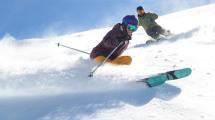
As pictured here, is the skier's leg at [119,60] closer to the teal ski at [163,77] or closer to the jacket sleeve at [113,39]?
the jacket sleeve at [113,39]

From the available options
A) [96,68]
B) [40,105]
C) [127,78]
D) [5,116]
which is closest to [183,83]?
[127,78]

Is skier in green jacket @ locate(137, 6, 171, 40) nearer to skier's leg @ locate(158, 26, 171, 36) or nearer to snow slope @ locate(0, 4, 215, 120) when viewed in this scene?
skier's leg @ locate(158, 26, 171, 36)

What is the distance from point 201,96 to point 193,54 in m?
3.91

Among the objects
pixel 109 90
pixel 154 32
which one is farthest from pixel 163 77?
pixel 154 32

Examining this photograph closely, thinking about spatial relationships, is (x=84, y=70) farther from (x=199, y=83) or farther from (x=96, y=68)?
(x=199, y=83)

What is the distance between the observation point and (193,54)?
12.1m

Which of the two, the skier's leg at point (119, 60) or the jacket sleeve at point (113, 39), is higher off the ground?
the jacket sleeve at point (113, 39)

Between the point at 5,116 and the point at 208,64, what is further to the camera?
the point at 208,64

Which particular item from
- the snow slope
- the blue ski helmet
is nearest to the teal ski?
the snow slope

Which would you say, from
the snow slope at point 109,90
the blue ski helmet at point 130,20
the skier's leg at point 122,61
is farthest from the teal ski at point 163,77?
the blue ski helmet at point 130,20

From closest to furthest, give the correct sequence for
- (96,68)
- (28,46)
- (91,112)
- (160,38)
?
(91,112) < (96,68) < (160,38) < (28,46)

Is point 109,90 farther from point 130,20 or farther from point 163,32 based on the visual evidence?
point 163,32

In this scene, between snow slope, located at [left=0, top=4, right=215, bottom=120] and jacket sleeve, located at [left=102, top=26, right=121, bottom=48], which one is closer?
snow slope, located at [left=0, top=4, right=215, bottom=120]

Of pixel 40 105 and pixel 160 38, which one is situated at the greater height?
pixel 160 38
